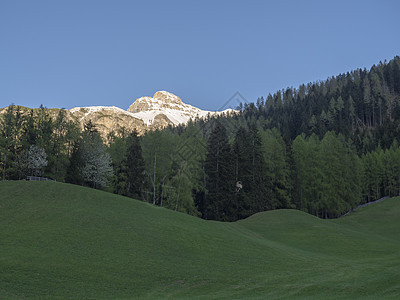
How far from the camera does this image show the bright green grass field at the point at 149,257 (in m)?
19.4

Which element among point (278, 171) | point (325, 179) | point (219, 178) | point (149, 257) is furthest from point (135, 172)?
point (325, 179)

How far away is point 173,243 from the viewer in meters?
30.5

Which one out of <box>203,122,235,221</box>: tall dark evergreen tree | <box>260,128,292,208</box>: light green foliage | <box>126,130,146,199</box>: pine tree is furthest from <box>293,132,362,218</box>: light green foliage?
<box>126,130,146,199</box>: pine tree

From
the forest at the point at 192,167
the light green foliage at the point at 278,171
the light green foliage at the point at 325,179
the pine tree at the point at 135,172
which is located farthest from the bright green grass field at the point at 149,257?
the light green foliage at the point at 325,179

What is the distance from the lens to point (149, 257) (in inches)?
1037

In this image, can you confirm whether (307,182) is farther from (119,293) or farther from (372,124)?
(372,124)

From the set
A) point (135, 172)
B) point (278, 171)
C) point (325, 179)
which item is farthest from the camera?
point (325, 179)

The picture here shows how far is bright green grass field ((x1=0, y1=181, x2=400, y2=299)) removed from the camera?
19438mm

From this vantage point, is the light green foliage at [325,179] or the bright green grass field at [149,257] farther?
the light green foliage at [325,179]

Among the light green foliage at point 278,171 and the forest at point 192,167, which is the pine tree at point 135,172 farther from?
the light green foliage at point 278,171

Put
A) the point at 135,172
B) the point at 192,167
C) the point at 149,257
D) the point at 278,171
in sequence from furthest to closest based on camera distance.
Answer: the point at 278,171 < the point at 135,172 < the point at 192,167 < the point at 149,257

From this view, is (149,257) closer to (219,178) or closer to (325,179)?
(219,178)

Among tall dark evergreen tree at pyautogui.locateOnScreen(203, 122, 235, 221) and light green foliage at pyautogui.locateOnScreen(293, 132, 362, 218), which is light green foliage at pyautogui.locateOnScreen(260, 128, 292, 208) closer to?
light green foliage at pyautogui.locateOnScreen(293, 132, 362, 218)

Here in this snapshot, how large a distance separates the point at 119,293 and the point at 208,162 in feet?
179
